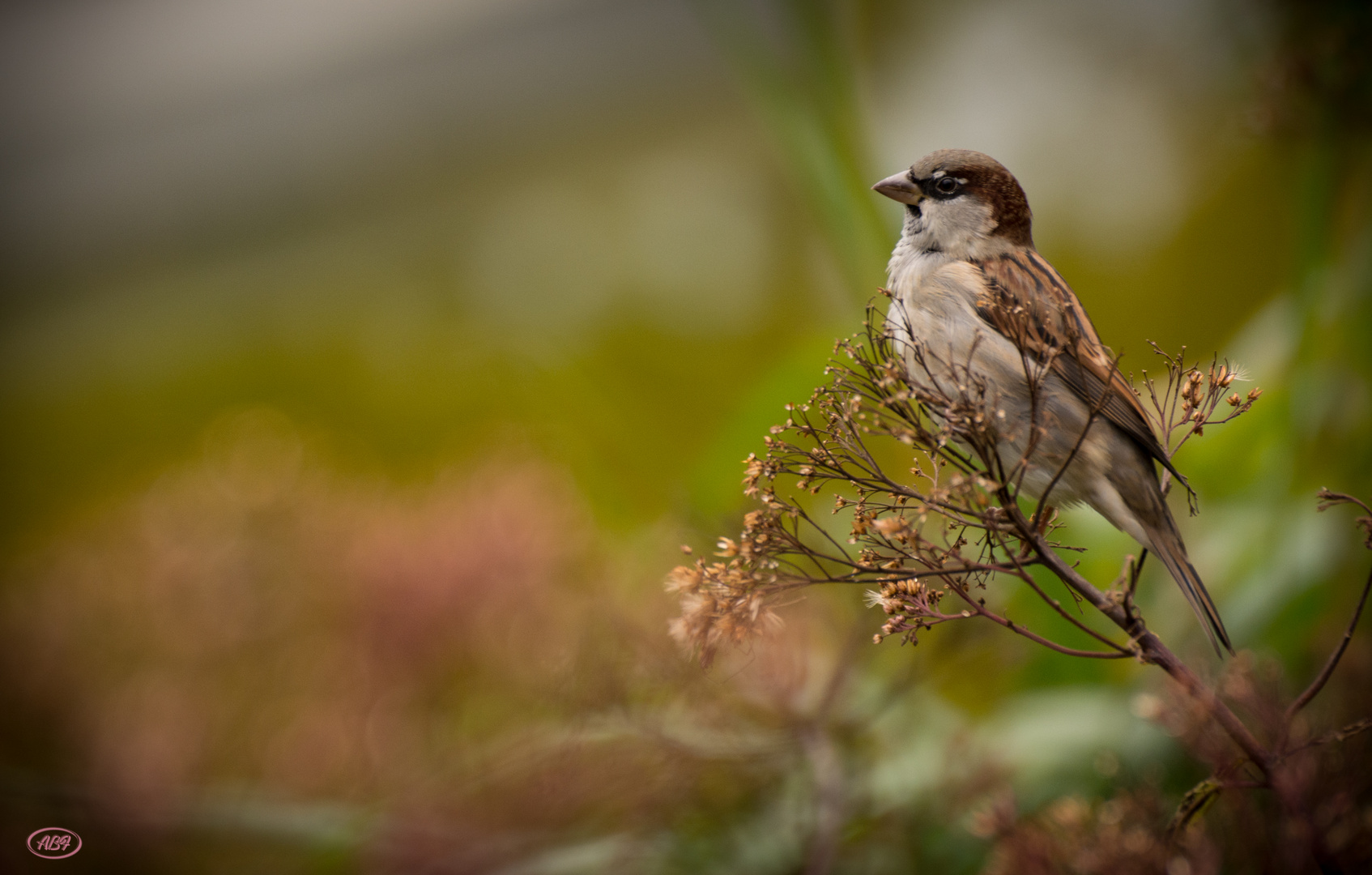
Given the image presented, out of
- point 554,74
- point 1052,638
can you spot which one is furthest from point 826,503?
point 554,74

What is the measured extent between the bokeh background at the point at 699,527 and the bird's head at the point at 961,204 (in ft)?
0.30

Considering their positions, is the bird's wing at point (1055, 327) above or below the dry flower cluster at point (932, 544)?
above

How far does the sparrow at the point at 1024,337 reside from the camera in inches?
13.7

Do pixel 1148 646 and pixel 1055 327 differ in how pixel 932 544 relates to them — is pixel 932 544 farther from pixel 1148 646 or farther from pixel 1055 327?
pixel 1055 327

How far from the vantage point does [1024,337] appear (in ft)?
1.07

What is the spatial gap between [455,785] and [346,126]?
146cm

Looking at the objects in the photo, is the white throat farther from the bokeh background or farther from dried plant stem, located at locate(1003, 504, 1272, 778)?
dried plant stem, located at locate(1003, 504, 1272, 778)

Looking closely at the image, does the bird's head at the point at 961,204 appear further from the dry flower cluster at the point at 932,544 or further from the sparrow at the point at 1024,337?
the dry flower cluster at the point at 932,544

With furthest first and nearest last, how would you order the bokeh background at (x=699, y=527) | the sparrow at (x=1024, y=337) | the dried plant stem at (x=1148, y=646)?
the bokeh background at (x=699, y=527)
the sparrow at (x=1024, y=337)
the dried plant stem at (x=1148, y=646)

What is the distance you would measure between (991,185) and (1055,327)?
78 millimetres

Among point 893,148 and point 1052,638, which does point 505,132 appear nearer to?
point 893,148

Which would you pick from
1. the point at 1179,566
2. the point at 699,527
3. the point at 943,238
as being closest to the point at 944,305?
the point at 943,238

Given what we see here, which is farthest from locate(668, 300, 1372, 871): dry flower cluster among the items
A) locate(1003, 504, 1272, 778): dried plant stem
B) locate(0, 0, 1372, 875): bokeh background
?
locate(0, 0, 1372, 875): bokeh background

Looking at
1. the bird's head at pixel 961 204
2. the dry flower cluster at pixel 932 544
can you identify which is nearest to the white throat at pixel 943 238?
the bird's head at pixel 961 204
